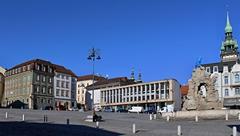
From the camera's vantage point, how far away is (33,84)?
11050cm

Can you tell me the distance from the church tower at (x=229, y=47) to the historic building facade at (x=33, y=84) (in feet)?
188

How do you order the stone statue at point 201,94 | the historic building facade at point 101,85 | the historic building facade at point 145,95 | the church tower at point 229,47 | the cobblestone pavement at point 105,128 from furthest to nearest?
the historic building facade at point 101,85, the church tower at point 229,47, the historic building facade at point 145,95, the stone statue at point 201,94, the cobblestone pavement at point 105,128

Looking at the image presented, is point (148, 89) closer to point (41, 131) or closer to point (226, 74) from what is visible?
point (226, 74)

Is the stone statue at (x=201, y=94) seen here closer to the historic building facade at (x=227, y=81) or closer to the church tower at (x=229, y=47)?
the historic building facade at (x=227, y=81)

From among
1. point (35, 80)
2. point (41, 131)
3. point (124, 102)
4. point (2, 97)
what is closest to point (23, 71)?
point (35, 80)

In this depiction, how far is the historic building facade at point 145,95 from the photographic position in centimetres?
12075

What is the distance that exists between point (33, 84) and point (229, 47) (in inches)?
2577

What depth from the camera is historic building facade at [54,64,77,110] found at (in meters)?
120

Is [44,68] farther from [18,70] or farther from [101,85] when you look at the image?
[101,85]

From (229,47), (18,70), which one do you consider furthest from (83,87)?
(229,47)

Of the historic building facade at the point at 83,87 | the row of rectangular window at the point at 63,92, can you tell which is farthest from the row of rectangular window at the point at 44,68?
the historic building facade at the point at 83,87

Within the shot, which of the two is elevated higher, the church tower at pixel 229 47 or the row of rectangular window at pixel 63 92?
the church tower at pixel 229 47

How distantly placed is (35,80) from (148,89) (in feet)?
119

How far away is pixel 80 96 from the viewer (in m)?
154
